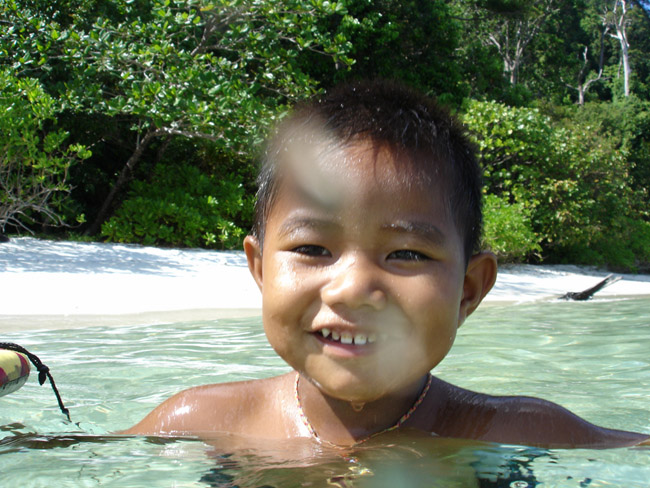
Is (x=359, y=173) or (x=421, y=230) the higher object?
(x=359, y=173)

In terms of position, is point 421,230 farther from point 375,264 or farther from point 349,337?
point 349,337

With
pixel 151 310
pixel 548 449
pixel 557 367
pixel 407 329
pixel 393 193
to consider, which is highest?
pixel 393 193

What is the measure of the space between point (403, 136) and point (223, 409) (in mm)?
1133

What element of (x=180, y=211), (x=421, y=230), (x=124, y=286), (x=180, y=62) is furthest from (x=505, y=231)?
(x=421, y=230)

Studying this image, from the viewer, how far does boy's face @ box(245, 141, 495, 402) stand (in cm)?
174

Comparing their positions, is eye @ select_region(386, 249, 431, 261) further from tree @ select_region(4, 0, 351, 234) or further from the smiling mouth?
tree @ select_region(4, 0, 351, 234)

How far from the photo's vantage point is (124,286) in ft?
24.8

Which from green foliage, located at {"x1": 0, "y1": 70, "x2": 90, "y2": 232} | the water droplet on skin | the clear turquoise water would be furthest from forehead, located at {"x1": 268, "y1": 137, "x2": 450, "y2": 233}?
green foliage, located at {"x1": 0, "y1": 70, "x2": 90, "y2": 232}

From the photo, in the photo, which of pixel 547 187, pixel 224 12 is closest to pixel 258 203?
pixel 224 12

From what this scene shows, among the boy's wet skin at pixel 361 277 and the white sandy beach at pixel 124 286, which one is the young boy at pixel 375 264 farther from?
the white sandy beach at pixel 124 286

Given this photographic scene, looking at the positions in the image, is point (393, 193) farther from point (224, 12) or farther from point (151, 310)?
point (224, 12)

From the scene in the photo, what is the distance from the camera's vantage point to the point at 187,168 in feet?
38.6

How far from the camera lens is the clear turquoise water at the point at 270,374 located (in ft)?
6.31

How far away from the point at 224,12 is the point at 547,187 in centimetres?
704
